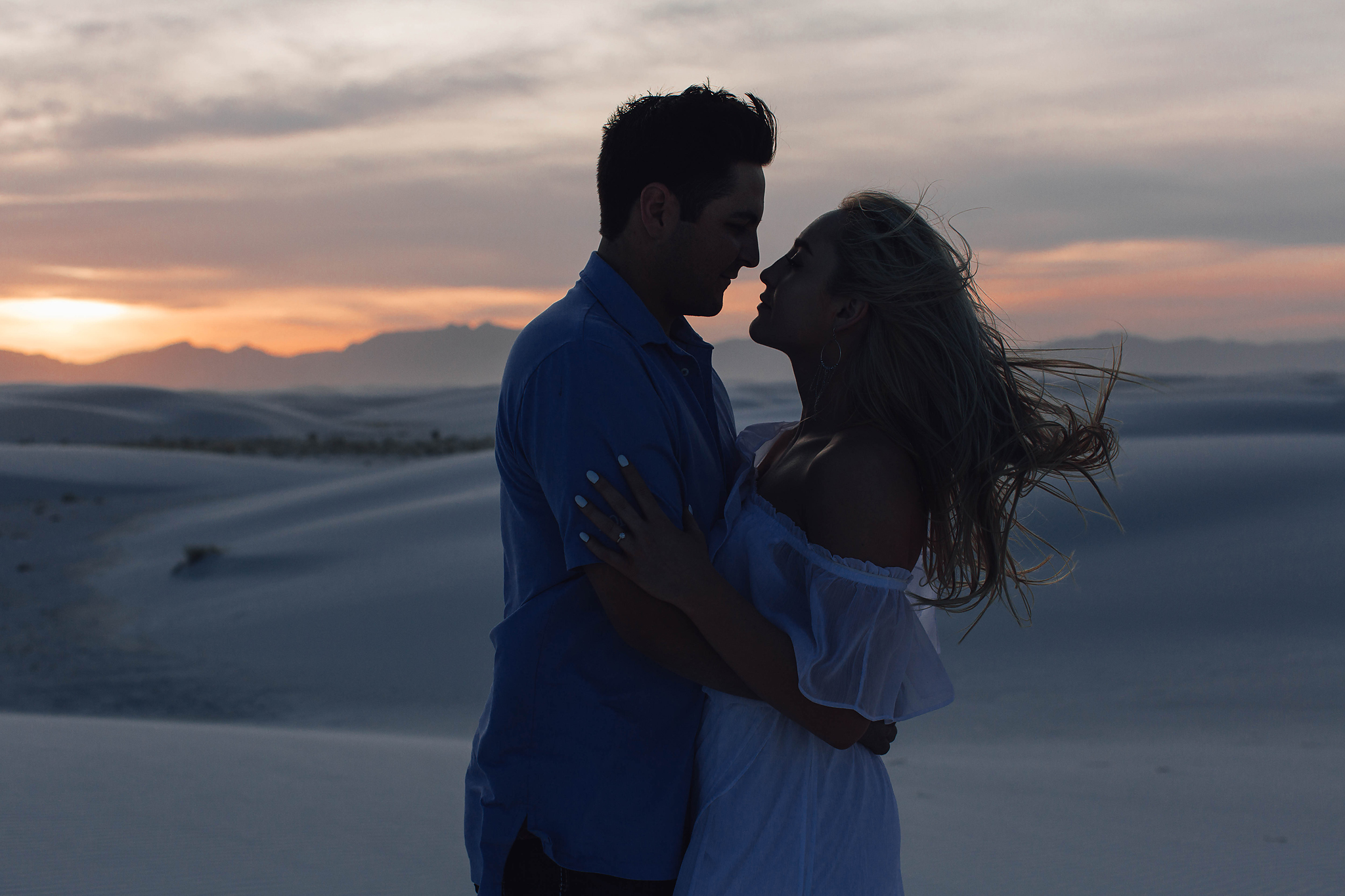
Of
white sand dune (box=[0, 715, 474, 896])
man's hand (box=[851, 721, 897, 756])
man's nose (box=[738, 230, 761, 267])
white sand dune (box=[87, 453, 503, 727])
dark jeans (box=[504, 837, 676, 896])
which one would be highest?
man's nose (box=[738, 230, 761, 267])

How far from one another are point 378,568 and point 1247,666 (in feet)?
29.8

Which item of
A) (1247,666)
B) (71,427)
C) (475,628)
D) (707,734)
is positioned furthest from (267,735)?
(71,427)

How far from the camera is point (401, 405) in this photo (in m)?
82.2

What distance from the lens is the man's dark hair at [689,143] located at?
2125mm

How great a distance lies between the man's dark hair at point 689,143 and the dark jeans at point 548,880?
50.1 inches

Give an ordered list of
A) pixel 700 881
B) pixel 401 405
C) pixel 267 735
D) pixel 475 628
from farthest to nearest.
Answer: pixel 401 405, pixel 475 628, pixel 267 735, pixel 700 881

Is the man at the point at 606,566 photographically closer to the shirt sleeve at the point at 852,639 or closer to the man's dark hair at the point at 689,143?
the man's dark hair at the point at 689,143

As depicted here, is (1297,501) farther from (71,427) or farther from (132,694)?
(71,427)

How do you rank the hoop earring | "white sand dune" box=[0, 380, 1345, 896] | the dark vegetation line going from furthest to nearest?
1. the dark vegetation line
2. "white sand dune" box=[0, 380, 1345, 896]
3. the hoop earring

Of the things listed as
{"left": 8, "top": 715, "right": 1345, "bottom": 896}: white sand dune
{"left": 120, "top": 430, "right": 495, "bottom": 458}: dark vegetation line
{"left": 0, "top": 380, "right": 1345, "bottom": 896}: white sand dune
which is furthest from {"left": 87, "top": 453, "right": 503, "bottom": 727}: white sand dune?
{"left": 120, "top": 430, "right": 495, "bottom": 458}: dark vegetation line

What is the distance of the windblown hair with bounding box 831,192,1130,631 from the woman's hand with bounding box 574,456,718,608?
0.52 metres

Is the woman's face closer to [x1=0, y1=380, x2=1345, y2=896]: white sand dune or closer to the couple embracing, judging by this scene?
the couple embracing

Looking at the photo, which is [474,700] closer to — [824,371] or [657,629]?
[824,371]

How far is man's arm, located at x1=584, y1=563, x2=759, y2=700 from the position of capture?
1.89 metres
